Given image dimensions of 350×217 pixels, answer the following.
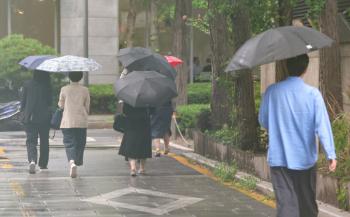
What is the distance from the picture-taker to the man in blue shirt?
21.6 feet

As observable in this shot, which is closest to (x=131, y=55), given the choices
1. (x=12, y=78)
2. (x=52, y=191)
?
(x=52, y=191)

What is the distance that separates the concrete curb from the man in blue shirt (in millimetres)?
2053

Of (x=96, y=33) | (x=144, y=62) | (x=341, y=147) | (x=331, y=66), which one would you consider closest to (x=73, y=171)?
(x=144, y=62)

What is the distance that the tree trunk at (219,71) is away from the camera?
14.7m

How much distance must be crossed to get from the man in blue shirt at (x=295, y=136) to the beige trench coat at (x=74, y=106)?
6.41m

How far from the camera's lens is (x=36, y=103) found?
13.1 metres

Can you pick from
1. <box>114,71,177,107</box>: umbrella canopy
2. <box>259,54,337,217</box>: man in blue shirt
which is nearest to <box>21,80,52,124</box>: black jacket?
<box>114,71,177,107</box>: umbrella canopy

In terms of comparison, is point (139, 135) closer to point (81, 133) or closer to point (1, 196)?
point (81, 133)

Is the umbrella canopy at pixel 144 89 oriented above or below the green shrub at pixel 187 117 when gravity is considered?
above

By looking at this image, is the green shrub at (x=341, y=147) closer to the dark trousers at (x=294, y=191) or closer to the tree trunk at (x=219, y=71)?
the dark trousers at (x=294, y=191)

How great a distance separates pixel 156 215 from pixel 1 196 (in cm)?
259

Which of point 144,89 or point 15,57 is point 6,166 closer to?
point 144,89

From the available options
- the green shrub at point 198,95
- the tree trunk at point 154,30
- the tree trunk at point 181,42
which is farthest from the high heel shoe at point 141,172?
the tree trunk at point 154,30

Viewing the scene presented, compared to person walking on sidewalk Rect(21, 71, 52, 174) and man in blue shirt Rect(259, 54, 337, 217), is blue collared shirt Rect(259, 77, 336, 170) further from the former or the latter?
person walking on sidewalk Rect(21, 71, 52, 174)
